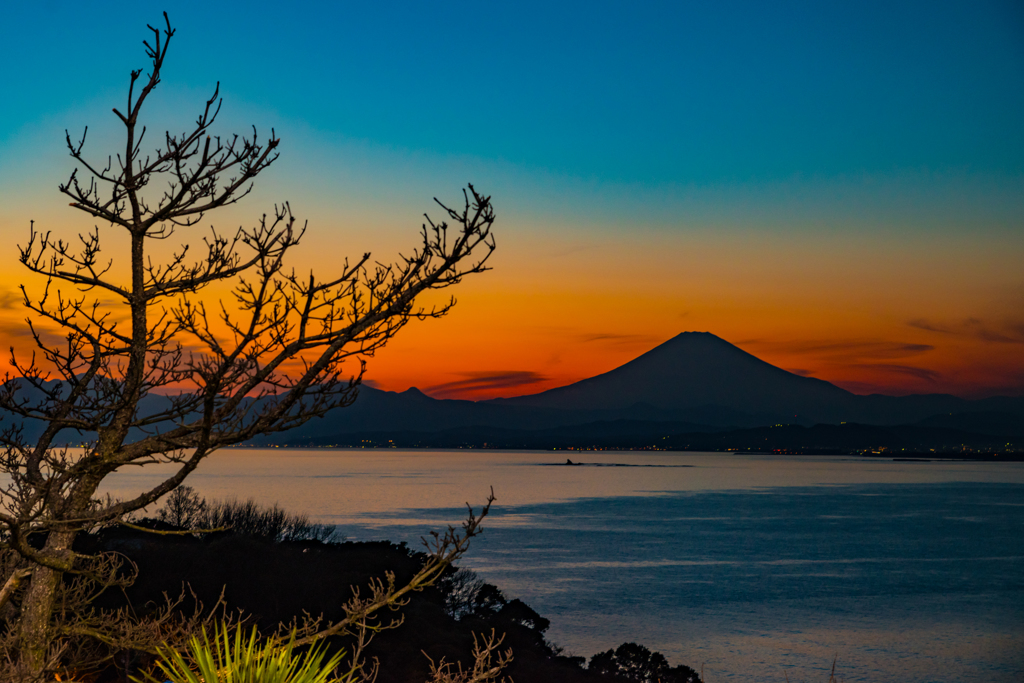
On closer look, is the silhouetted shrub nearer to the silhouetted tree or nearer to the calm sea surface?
the calm sea surface

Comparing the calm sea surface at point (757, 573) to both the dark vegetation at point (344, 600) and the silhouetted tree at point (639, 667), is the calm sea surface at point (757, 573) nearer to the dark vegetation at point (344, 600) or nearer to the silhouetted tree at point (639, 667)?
the silhouetted tree at point (639, 667)

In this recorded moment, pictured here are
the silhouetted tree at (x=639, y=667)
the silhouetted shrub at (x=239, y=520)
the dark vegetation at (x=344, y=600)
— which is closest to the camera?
the dark vegetation at (x=344, y=600)

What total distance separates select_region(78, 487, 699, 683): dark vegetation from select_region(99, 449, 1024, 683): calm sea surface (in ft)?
12.4

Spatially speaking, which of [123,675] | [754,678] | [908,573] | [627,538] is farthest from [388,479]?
[123,675]

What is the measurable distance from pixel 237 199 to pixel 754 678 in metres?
31.7

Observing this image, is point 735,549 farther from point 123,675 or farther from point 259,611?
point 123,675

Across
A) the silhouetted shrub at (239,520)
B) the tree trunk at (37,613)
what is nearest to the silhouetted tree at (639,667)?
the silhouetted shrub at (239,520)

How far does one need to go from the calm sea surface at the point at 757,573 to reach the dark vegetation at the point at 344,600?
12.4 feet

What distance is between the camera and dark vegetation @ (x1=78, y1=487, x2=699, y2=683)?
24594 millimetres

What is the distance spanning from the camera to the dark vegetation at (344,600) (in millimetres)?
24594

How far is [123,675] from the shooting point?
13.9 m

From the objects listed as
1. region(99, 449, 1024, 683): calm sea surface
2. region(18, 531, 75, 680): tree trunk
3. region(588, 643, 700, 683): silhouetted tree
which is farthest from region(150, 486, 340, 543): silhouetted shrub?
region(18, 531, 75, 680): tree trunk

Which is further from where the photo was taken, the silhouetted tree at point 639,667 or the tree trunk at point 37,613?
the silhouetted tree at point 639,667

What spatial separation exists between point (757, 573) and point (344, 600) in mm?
38070
